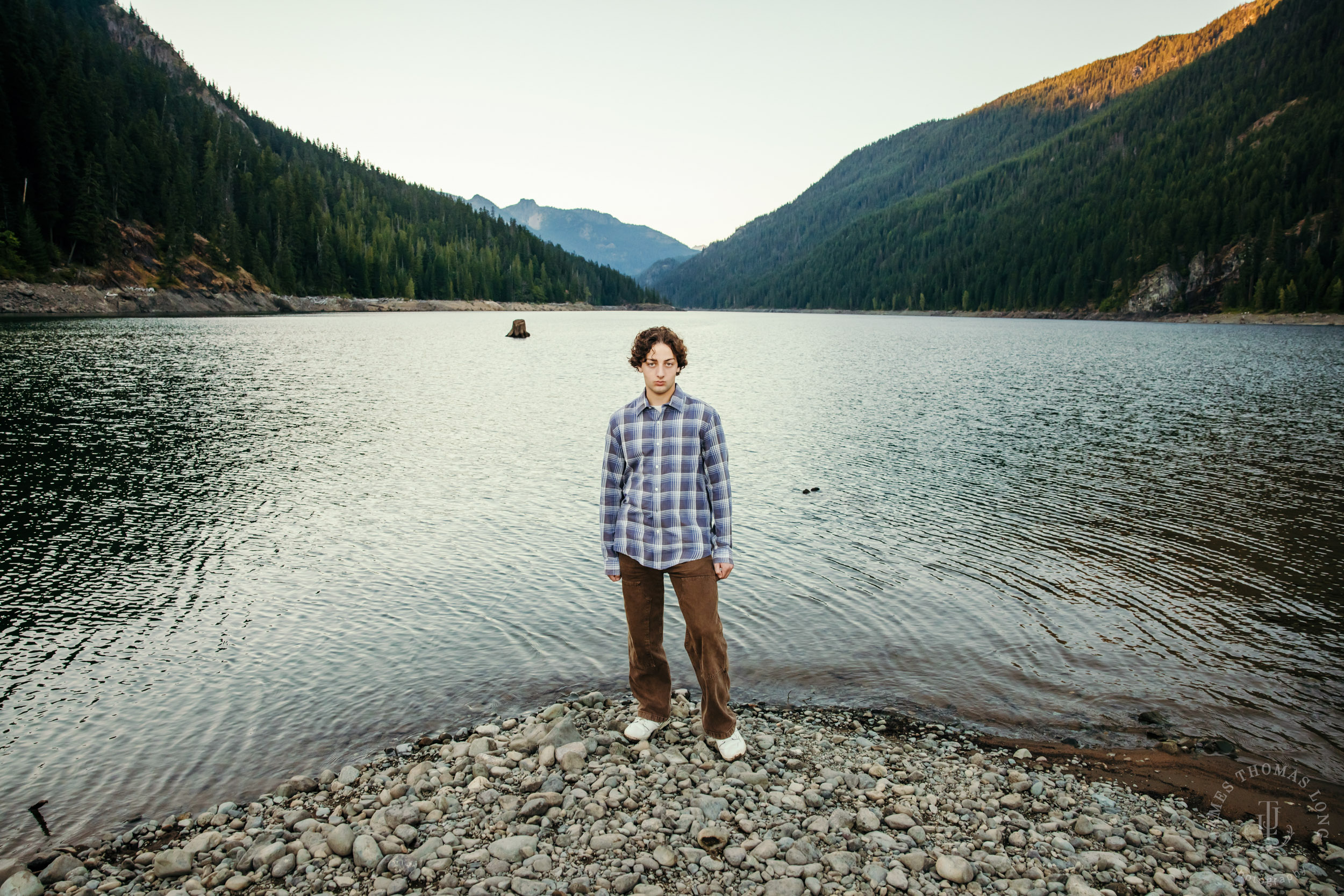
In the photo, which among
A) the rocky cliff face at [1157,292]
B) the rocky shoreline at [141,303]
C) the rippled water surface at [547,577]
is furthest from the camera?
the rocky cliff face at [1157,292]

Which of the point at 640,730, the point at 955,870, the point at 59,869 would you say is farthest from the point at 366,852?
the point at 955,870

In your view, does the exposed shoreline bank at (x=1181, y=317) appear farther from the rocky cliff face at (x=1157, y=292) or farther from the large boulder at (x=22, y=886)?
the large boulder at (x=22, y=886)

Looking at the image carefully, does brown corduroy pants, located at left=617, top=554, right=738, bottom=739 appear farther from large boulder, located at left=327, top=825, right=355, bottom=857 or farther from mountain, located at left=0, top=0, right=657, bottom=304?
mountain, located at left=0, top=0, right=657, bottom=304

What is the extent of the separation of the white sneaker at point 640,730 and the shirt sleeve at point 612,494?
155cm

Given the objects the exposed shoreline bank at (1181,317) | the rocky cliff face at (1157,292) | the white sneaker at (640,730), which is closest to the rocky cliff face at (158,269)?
the white sneaker at (640,730)

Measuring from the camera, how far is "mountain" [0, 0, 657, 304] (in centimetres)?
8306

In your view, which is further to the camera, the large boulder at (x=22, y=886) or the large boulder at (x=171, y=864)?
the large boulder at (x=171, y=864)

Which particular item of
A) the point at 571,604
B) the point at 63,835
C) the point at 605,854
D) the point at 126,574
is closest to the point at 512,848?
the point at 605,854

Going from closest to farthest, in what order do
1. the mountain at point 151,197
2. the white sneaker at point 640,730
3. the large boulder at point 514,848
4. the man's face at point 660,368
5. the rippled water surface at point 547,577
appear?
the large boulder at point 514,848 < the man's face at point 660,368 < the white sneaker at point 640,730 < the rippled water surface at point 547,577 < the mountain at point 151,197

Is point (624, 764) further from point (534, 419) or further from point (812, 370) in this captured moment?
point (812, 370)

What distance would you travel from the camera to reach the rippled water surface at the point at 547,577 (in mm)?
7527

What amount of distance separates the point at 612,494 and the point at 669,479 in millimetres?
570

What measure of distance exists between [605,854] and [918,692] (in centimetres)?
450

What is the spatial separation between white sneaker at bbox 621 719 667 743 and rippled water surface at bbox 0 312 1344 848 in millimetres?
1648
